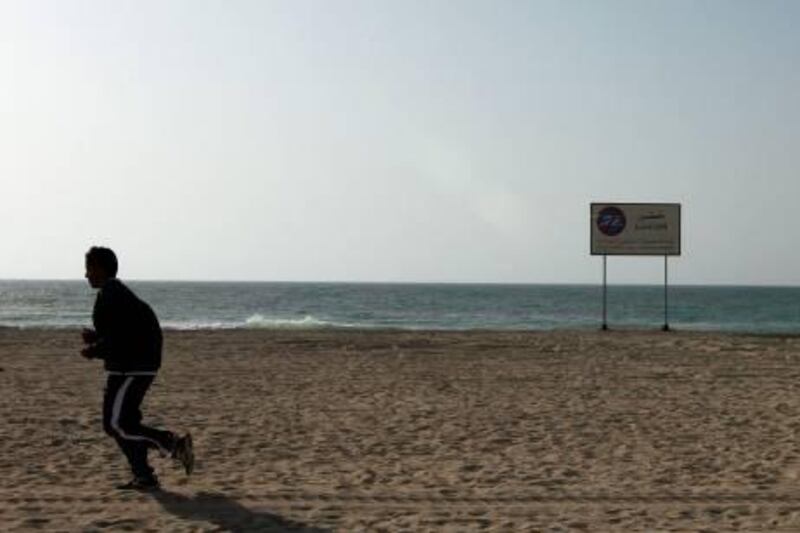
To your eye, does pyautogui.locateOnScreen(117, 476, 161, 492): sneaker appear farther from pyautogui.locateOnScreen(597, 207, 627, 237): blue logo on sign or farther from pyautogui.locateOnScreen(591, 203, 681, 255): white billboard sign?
pyautogui.locateOnScreen(597, 207, 627, 237): blue logo on sign

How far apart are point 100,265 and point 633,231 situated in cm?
3081

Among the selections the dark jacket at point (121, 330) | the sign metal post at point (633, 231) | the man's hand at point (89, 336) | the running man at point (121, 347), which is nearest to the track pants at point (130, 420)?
the running man at point (121, 347)

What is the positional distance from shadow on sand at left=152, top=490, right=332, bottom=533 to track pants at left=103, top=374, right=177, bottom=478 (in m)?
0.34

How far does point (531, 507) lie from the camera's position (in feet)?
22.1

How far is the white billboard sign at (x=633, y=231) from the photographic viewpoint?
3562cm

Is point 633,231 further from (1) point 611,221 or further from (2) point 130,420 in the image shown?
(2) point 130,420

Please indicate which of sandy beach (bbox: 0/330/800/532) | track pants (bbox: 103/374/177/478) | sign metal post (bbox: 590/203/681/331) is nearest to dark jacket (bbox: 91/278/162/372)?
track pants (bbox: 103/374/177/478)

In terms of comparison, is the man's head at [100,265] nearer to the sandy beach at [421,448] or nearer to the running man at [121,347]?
the running man at [121,347]

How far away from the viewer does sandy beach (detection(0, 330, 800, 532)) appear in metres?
6.50

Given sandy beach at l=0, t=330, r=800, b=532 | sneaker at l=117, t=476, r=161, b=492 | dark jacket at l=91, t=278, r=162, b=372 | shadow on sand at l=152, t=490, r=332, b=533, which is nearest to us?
shadow on sand at l=152, t=490, r=332, b=533

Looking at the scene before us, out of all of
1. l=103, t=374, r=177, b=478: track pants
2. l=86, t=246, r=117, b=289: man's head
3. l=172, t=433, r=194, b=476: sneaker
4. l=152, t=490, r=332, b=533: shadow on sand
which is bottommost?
l=152, t=490, r=332, b=533: shadow on sand

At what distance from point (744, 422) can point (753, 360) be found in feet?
33.9

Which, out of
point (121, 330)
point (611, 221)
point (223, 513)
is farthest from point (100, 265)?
point (611, 221)

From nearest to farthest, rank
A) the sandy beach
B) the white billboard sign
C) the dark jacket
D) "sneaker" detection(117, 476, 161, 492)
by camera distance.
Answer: the sandy beach < the dark jacket < "sneaker" detection(117, 476, 161, 492) < the white billboard sign
